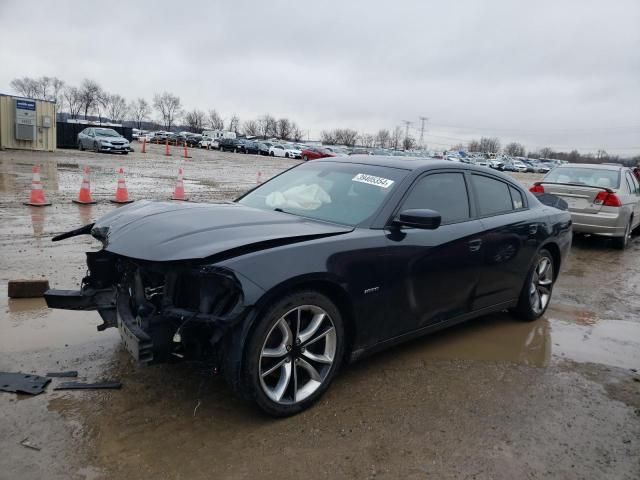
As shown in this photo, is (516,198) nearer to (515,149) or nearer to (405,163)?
(405,163)

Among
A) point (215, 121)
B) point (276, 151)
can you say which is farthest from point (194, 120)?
point (276, 151)

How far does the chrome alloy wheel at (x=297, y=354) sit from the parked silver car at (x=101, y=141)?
3058 cm

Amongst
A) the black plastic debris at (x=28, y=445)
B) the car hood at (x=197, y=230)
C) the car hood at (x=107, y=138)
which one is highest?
the car hood at (x=107, y=138)

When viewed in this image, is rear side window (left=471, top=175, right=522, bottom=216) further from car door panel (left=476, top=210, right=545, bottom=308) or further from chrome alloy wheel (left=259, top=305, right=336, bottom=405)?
chrome alloy wheel (left=259, top=305, right=336, bottom=405)

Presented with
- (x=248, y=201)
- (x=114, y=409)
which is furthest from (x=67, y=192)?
(x=114, y=409)

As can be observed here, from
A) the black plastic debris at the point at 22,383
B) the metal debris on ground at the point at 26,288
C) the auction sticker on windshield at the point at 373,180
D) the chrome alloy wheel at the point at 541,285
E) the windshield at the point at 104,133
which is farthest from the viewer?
the windshield at the point at 104,133

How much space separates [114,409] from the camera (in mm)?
3137

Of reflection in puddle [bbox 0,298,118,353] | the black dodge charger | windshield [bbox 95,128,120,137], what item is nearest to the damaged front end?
the black dodge charger

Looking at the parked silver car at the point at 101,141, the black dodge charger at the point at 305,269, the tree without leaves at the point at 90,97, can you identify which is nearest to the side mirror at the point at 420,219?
the black dodge charger at the point at 305,269

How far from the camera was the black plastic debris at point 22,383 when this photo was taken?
10.7ft

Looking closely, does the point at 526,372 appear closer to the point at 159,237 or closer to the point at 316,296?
the point at 316,296

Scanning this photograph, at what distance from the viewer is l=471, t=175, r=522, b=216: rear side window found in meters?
4.57

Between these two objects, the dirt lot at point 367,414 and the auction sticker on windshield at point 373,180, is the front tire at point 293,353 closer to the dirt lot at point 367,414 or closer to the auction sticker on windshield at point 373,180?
the dirt lot at point 367,414

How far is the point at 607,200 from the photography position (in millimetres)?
9367
